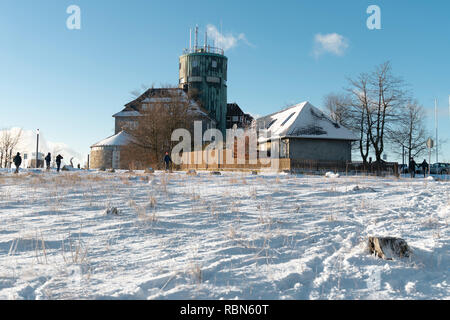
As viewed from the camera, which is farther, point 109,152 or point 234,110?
point 234,110

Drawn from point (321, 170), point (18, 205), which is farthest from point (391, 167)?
point (18, 205)

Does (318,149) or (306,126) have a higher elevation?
(306,126)

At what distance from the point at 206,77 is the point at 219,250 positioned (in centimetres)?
4726

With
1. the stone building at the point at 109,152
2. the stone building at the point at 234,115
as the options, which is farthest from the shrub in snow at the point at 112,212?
the stone building at the point at 234,115

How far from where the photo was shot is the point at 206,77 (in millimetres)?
49875

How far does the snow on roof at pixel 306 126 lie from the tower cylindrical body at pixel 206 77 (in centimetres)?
1703

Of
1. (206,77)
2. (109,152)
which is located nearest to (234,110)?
(206,77)

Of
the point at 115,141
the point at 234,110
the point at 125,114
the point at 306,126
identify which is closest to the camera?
the point at 306,126

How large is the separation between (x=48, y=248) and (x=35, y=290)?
1.32 m

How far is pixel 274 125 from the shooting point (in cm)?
3503

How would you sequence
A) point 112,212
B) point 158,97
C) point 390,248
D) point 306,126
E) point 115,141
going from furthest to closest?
point 115,141 → point 158,97 → point 306,126 → point 112,212 → point 390,248

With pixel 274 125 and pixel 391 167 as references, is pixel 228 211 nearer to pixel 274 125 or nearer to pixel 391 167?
pixel 391 167

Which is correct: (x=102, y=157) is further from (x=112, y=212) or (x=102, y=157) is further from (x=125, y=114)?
(x=112, y=212)

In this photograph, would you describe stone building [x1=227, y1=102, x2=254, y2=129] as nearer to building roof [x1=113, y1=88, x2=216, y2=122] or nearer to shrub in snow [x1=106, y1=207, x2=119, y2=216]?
building roof [x1=113, y1=88, x2=216, y2=122]
